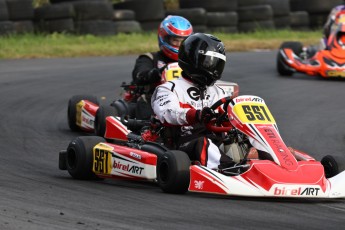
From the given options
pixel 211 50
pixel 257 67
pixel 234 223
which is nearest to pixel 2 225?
pixel 234 223

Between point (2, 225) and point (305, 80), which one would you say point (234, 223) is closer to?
point (2, 225)

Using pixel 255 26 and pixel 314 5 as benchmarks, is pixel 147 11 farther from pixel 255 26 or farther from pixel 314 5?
pixel 314 5

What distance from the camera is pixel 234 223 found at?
5176mm

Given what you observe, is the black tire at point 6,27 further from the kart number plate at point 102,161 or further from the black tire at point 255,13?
the kart number plate at point 102,161

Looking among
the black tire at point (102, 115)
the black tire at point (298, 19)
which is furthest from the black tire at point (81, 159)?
the black tire at point (298, 19)

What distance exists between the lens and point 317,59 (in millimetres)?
14422

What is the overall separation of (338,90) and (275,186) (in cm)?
744

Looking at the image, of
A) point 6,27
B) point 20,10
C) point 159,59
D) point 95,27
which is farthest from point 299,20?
point 159,59

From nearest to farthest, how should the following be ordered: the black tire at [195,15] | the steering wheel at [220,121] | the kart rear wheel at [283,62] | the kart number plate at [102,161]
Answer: the steering wheel at [220,121] → the kart number plate at [102,161] → the kart rear wheel at [283,62] → the black tire at [195,15]

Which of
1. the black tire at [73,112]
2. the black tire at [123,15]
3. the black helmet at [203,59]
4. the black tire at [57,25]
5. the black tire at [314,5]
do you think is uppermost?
the black helmet at [203,59]

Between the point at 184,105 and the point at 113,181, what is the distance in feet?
2.48

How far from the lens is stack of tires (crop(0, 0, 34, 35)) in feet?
53.1

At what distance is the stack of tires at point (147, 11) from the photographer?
61.2 ft

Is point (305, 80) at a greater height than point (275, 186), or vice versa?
point (275, 186)
